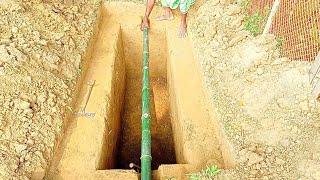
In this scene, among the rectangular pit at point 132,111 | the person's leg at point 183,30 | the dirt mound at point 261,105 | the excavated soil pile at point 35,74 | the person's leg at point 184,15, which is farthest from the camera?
the person's leg at point 183,30

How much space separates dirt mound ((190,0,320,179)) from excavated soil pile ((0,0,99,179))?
1.72 m

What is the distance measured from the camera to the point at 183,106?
4363 millimetres

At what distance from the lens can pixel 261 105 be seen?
148 inches

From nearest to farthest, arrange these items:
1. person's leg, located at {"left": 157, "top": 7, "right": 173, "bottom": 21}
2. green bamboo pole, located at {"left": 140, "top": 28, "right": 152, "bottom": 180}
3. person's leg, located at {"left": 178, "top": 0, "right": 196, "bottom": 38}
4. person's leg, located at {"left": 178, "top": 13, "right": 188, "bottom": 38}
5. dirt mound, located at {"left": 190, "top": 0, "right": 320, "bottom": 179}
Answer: dirt mound, located at {"left": 190, "top": 0, "right": 320, "bottom": 179} < green bamboo pole, located at {"left": 140, "top": 28, "right": 152, "bottom": 180} < person's leg, located at {"left": 178, "top": 0, "right": 196, "bottom": 38} < person's leg, located at {"left": 178, "top": 13, "right": 188, "bottom": 38} < person's leg, located at {"left": 157, "top": 7, "right": 173, "bottom": 21}

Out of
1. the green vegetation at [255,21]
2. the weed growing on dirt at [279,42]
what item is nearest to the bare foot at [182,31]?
the green vegetation at [255,21]

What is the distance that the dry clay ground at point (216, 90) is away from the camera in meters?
3.33

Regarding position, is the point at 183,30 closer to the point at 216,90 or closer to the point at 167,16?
the point at 167,16

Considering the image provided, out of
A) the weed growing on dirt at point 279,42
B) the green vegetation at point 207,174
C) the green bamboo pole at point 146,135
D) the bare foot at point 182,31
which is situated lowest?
the green vegetation at point 207,174

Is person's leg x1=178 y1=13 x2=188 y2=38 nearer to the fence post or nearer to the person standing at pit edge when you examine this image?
Result: the person standing at pit edge

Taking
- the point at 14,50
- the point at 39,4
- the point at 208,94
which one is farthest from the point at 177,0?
the point at 14,50

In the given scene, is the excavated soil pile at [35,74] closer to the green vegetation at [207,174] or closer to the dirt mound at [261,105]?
the green vegetation at [207,174]

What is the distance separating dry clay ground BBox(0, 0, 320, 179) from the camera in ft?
10.9

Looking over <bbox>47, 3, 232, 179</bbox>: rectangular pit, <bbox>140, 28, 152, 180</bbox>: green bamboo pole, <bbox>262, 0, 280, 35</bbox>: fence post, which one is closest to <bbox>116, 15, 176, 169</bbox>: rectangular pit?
<bbox>47, 3, 232, 179</bbox>: rectangular pit

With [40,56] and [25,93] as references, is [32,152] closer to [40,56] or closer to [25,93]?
[25,93]
